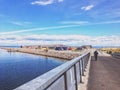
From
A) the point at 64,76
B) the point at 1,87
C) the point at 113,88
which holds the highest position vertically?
the point at 64,76

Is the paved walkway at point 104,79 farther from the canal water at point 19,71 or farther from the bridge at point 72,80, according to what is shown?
the canal water at point 19,71

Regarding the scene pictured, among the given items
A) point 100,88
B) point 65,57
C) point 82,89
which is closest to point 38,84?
point 82,89

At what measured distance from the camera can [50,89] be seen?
3.84 meters

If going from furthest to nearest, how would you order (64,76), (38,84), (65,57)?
1. (65,57)
2. (64,76)
3. (38,84)

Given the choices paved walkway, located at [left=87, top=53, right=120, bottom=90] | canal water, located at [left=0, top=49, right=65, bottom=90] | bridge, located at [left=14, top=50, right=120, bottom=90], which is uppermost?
bridge, located at [left=14, top=50, right=120, bottom=90]

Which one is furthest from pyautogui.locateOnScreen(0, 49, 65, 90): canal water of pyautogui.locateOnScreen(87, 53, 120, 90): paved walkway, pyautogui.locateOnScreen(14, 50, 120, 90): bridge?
pyautogui.locateOnScreen(14, 50, 120, 90): bridge

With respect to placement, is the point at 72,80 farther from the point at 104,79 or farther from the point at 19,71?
the point at 19,71

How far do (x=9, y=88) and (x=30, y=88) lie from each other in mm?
27360

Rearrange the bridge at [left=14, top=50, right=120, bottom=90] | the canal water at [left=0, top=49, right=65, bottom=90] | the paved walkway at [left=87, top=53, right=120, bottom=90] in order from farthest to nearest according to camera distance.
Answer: the canal water at [left=0, top=49, right=65, bottom=90] → the paved walkway at [left=87, top=53, right=120, bottom=90] → the bridge at [left=14, top=50, right=120, bottom=90]

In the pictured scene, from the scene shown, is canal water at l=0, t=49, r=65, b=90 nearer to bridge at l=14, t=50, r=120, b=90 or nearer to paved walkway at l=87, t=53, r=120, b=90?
paved walkway at l=87, t=53, r=120, b=90

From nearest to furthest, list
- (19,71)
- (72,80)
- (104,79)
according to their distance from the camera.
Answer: (72,80)
(104,79)
(19,71)

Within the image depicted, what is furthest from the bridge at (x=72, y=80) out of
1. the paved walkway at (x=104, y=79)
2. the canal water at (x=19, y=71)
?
the canal water at (x=19, y=71)

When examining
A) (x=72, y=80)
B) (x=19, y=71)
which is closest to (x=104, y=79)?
(x=72, y=80)

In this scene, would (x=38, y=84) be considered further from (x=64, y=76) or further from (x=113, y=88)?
(x=113, y=88)
